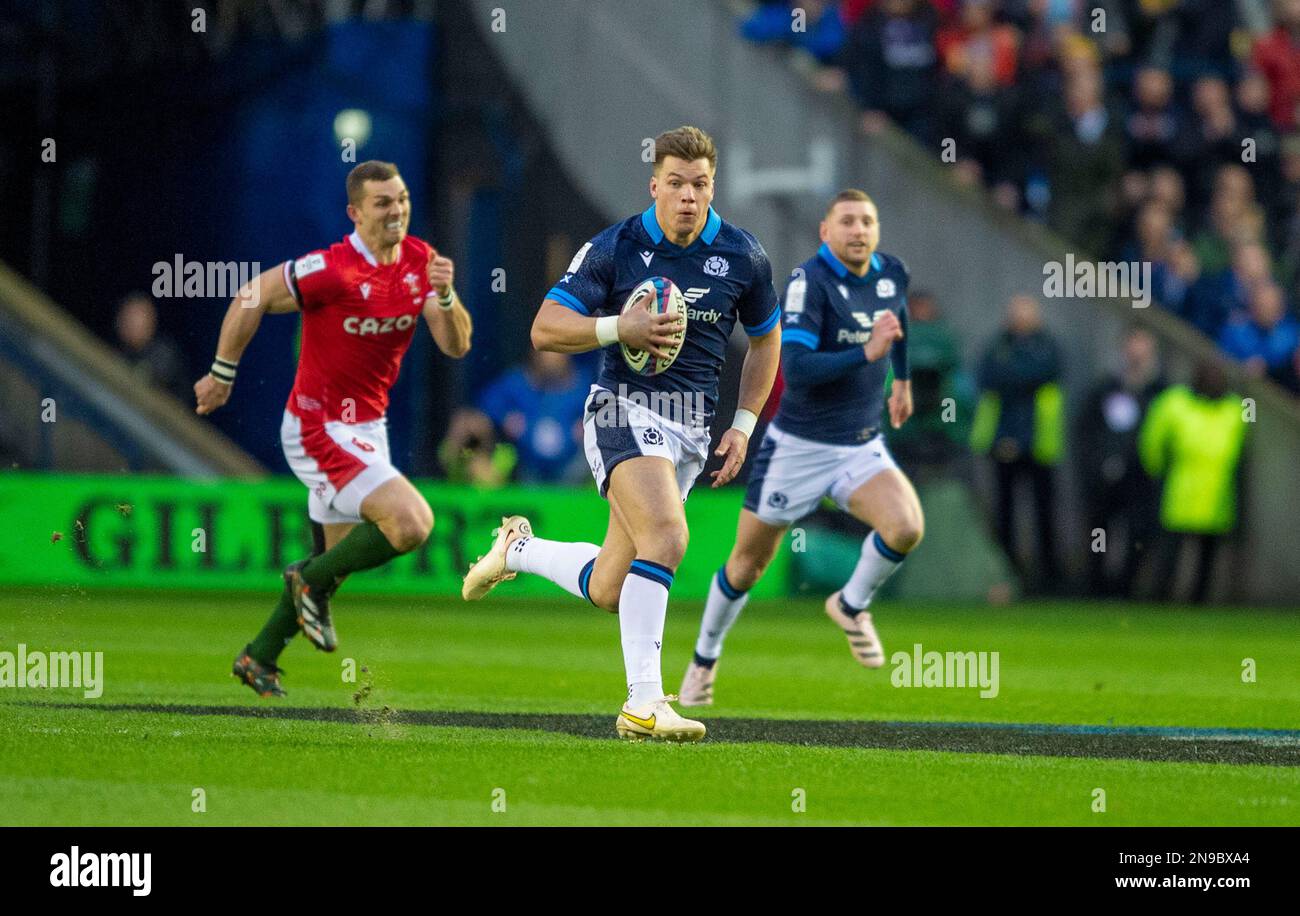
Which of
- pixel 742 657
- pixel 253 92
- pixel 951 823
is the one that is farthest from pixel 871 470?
pixel 253 92

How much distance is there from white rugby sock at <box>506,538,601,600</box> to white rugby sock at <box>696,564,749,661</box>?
138cm

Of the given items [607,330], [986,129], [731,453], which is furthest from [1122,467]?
[607,330]

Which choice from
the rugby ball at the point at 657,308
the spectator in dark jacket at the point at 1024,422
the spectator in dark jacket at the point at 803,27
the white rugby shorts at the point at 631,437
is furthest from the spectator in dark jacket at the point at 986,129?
the rugby ball at the point at 657,308

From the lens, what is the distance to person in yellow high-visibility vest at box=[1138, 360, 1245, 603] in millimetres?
18547

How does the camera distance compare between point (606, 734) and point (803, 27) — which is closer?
point (606, 734)

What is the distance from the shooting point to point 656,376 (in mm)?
8883

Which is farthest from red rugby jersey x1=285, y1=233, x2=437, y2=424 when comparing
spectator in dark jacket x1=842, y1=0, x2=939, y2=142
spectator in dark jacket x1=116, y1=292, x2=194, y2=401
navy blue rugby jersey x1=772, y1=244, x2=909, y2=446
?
spectator in dark jacket x1=842, y1=0, x2=939, y2=142

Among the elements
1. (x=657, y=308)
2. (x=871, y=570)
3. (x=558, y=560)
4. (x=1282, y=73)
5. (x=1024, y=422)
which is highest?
(x=1282, y=73)

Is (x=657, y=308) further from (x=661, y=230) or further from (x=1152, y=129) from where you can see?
(x=1152, y=129)

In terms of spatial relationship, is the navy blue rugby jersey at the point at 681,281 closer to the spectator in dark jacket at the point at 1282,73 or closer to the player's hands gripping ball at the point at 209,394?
the player's hands gripping ball at the point at 209,394

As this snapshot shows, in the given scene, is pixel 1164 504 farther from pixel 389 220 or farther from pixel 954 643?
pixel 389 220

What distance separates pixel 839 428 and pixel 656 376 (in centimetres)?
264

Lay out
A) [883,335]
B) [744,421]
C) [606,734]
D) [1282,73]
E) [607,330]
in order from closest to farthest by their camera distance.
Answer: [607,330] < [606,734] < [744,421] < [883,335] < [1282,73]

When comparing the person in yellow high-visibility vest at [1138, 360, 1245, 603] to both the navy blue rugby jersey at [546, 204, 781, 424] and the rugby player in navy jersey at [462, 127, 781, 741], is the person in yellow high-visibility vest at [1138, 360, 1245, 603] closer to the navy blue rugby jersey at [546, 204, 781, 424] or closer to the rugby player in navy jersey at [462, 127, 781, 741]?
the rugby player in navy jersey at [462, 127, 781, 741]
